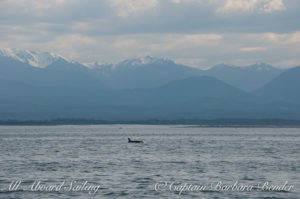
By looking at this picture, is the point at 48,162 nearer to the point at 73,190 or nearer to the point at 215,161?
the point at 215,161

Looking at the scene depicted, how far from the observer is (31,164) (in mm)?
67000

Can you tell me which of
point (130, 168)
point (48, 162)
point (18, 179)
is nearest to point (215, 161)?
point (130, 168)

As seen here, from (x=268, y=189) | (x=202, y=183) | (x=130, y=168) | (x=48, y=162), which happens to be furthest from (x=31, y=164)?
(x=268, y=189)

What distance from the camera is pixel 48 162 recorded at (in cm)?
6981

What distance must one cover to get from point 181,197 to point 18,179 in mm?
15987

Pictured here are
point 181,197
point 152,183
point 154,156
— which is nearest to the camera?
point 181,197

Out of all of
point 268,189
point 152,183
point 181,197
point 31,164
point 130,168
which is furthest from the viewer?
point 31,164

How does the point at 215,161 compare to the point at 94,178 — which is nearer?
the point at 94,178

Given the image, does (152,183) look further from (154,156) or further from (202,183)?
(154,156)

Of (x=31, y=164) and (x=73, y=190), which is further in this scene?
(x=31, y=164)

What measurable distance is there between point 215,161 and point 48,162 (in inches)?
733

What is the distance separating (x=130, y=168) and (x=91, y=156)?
17911 millimetres

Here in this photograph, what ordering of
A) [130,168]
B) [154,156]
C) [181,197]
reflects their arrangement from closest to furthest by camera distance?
[181,197] < [130,168] < [154,156]

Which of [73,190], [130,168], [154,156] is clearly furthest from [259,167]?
[73,190]
